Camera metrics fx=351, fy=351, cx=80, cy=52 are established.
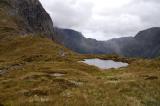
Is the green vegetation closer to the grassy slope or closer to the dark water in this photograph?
the grassy slope

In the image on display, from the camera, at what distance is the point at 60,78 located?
4325cm

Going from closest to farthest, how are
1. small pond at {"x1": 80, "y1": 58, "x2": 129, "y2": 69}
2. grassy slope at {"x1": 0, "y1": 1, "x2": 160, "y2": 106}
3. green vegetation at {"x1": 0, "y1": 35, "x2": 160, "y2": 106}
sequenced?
green vegetation at {"x1": 0, "y1": 35, "x2": 160, "y2": 106} < grassy slope at {"x1": 0, "y1": 1, "x2": 160, "y2": 106} < small pond at {"x1": 80, "y1": 58, "x2": 129, "y2": 69}

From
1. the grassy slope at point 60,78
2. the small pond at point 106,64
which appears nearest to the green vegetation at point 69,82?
the grassy slope at point 60,78

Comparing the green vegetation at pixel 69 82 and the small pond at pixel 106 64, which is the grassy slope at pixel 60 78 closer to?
the green vegetation at pixel 69 82

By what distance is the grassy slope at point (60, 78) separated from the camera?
23.0 meters

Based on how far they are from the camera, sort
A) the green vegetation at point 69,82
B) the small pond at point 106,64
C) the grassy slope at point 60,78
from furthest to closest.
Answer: the small pond at point 106,64 → the grassy slope at point 60,78 → the green vegetation at point 69,82

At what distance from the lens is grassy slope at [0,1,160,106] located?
23.0 meters

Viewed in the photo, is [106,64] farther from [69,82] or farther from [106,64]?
[69,82]

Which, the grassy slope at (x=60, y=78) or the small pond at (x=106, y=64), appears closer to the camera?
the grassy slope at (x=60, y=78)

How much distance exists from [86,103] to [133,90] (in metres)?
9.12

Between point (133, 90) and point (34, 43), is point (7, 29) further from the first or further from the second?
point (133, 90)

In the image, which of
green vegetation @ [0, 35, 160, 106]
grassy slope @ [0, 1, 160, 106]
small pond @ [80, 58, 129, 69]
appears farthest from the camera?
small pond @ [80, 58, 129, 69]

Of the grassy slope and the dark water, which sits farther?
the dark water

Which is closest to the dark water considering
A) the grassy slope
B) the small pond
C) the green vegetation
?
the small pond
